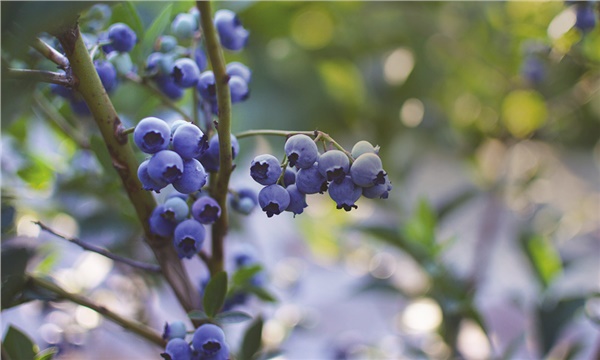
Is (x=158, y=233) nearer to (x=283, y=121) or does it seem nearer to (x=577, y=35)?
(x=577, y=35)

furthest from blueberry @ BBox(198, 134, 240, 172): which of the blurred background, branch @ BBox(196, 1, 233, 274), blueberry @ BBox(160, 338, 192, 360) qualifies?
the blurred background

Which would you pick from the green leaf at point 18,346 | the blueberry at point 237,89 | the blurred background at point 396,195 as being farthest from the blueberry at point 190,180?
the blurred background at point 396,195

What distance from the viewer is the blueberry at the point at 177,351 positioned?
17.1 inches

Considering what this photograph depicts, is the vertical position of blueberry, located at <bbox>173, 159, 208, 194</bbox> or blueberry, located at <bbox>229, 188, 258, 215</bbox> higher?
blueberry, located at <bbox>229, 188, 258, 215</bbox>

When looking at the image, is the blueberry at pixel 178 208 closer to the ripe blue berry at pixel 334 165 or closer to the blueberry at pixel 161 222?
the blueberry at pixel 161 222

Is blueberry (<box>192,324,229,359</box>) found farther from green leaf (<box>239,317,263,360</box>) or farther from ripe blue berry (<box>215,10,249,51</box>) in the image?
ripe blue berry (<box>215,10,249,51</box>)

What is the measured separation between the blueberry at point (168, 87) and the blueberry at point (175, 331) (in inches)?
7.1

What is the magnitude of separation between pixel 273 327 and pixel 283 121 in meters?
0.38

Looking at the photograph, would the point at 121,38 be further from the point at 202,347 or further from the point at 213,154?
the point at 202,347

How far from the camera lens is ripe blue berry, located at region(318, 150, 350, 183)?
380mm

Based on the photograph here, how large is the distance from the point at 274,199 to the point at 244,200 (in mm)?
129

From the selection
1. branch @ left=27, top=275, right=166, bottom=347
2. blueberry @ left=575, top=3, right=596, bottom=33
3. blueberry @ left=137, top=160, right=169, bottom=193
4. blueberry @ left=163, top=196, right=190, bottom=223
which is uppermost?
blueberry @ left=575, top=3, right=596, bottom=33

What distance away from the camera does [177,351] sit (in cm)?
44

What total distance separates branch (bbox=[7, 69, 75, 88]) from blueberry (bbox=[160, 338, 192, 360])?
A: 18 centimetres
